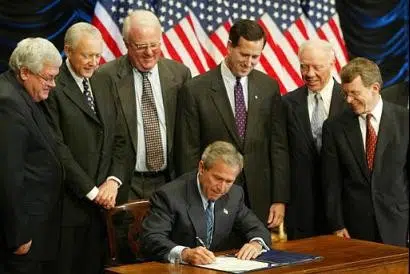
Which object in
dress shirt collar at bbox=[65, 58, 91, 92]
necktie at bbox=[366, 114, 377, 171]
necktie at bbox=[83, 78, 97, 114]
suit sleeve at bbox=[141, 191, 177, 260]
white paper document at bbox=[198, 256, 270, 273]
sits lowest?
white paper document at bbox=[198, 256, 270, 273]

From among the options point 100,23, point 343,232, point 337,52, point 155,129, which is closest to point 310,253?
point 343,232

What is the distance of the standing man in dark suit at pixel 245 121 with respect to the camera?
598cm

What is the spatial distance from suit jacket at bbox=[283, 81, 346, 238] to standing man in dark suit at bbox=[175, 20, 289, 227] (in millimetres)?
82

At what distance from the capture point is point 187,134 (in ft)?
19.7

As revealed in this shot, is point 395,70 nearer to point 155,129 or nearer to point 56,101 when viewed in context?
point 155,129

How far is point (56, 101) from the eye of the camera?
5.69 m

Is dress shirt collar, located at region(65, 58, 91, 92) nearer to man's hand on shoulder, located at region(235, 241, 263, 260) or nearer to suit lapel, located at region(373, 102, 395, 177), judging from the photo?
man's hand on shoulder, located at region(235, 241, 263, 260)

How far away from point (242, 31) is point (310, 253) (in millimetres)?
1533

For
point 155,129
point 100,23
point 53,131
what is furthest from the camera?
point 100,23

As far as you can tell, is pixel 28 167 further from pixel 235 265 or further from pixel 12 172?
pixel 235 265

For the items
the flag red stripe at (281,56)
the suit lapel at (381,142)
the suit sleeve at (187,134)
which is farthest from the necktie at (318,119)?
the flag red stripe at (281,56)

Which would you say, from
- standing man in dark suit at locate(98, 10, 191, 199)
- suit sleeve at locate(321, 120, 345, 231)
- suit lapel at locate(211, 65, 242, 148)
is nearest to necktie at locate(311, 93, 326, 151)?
suit sleeve at locate(321, 120, 345, 231)

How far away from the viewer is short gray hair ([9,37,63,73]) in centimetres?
518

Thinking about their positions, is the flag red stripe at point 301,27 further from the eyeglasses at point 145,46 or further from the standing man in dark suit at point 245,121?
the eyeglasses at point 145,46
